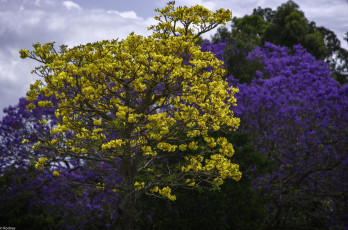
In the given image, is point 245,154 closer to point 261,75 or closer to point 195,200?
point 195,200

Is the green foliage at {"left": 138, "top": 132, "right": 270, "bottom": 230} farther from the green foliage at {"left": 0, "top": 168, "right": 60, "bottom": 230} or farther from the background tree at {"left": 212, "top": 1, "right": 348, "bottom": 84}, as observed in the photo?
the background tree at {"left": 212, "top": 1, "right": 348, "bottom": 84}

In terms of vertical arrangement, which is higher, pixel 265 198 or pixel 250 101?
pixel 250 101

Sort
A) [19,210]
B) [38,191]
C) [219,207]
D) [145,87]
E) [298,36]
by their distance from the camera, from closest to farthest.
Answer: [145,87], [219,207], [38,191], [19,210], [298,36]

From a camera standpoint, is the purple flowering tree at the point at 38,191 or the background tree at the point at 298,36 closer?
the purple flowering tree at the point at 38,191

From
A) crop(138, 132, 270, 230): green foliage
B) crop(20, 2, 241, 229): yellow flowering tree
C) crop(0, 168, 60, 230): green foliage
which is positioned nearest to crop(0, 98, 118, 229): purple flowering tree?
crop(0, 168, 60, 230): green foliage

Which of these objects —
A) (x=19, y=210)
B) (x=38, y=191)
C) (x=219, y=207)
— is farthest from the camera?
(x=19, y=210)

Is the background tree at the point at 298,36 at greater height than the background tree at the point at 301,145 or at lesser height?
greater

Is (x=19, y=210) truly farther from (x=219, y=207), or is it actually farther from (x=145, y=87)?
(x=145, y=87)

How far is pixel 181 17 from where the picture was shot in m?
8.00

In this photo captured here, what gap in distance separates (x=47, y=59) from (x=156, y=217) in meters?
5.75

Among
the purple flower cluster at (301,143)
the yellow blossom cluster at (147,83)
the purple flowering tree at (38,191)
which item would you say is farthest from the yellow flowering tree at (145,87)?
the purple flower cluster at (301,143)

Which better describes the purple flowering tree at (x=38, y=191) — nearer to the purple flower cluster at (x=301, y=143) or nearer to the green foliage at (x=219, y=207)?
the green foliage at (x=219, y=207)

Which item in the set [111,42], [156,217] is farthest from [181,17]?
[156,217]

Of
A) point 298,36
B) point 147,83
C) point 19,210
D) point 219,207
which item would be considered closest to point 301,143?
point 219,207
